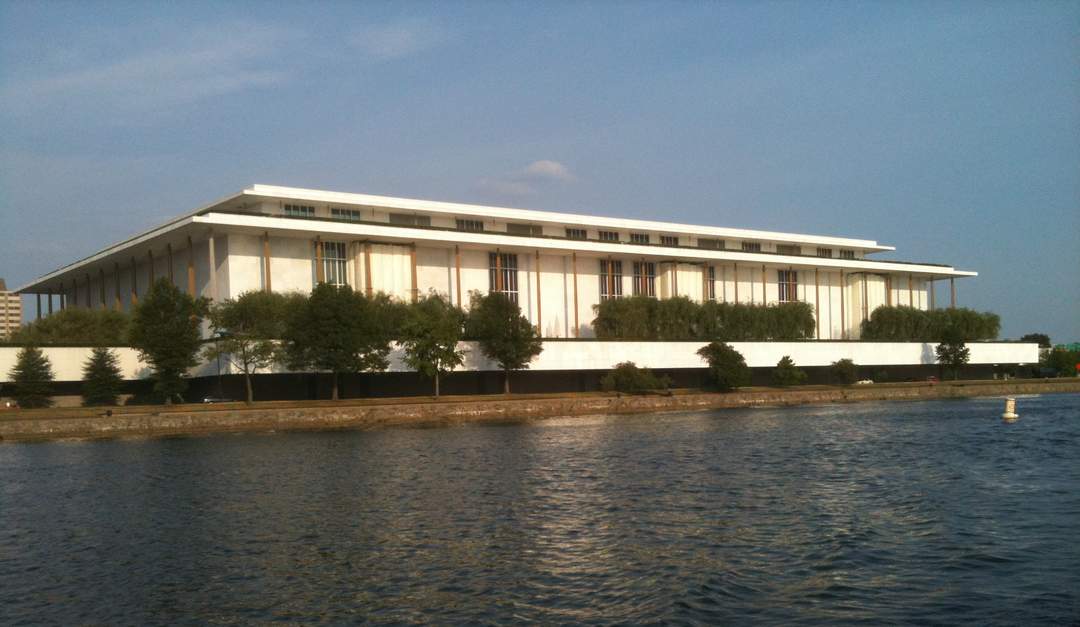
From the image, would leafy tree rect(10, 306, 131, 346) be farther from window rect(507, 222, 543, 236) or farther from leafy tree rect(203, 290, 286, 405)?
window rect(507, 222, 543, 236)

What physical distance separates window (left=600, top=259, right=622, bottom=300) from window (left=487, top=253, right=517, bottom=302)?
9.27m

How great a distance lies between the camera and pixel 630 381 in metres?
72.4

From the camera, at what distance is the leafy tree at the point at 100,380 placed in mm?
58469

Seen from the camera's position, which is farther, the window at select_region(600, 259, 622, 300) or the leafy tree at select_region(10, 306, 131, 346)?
the window at select_region(600, 259, 622, 300)

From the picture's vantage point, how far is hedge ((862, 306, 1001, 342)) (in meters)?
99.2

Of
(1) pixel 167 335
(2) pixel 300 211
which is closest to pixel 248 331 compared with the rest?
(1) pixel 167 335

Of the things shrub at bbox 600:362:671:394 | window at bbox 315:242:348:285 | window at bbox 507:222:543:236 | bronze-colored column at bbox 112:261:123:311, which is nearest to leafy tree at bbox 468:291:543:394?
shrub at bbox 600:362:671:394

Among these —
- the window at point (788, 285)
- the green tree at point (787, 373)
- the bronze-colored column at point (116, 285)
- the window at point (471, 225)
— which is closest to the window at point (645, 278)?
the green tree at point (787, 373)

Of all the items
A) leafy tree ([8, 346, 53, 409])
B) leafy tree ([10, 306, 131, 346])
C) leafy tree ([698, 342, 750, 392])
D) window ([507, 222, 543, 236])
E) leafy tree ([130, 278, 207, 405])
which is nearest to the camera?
leafy tree ([8, 346, 53, 409])

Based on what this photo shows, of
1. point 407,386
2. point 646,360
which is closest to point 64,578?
point 407,386

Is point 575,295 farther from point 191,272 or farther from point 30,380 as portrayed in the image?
point 30,380

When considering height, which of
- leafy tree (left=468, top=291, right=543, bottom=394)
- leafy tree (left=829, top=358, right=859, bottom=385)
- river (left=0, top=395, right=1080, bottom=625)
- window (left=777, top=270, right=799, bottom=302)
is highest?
window (left=777, top=270, right=799, bottom=302)

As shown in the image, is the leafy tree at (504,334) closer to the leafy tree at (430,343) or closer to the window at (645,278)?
the leafy tree at (430,343)

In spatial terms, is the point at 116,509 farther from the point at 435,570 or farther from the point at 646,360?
the point at 646,360
